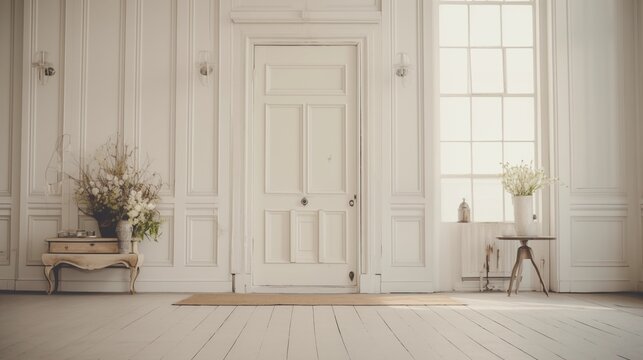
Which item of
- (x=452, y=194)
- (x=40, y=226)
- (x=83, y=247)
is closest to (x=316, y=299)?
(x=452, y=194)

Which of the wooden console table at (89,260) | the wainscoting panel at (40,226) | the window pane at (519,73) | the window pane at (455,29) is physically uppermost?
the window pane at (455,29)

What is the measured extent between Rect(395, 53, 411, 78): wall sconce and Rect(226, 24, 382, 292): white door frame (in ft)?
0.72

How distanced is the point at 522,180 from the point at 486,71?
4.16 ft

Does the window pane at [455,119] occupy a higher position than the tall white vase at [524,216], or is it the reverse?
the window pane at [455,119]

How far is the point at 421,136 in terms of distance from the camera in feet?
21.3

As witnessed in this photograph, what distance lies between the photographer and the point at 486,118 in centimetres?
669

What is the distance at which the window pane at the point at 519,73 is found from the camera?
6746 millimetres

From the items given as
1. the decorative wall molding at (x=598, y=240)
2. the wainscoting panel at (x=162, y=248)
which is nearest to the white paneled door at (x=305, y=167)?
the wainscoting panel at (x=162, y=248)

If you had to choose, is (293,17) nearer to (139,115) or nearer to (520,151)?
(139,115)

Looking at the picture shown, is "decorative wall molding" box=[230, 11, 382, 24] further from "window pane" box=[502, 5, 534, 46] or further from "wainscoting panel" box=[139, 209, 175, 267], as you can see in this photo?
"wainscoting panel" box=[139, 209, 175, 267]

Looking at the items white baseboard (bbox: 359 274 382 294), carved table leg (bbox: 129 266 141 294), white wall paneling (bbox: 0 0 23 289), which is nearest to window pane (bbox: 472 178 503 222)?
white baseboard (bbox: 359 274 382 294)

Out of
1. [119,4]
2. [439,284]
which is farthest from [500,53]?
[119,4]

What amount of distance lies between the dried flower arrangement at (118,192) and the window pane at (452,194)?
2872 millimetres

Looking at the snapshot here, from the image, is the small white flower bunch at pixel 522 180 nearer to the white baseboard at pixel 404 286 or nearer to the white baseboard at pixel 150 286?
the white baseboard at pixel 404 286
